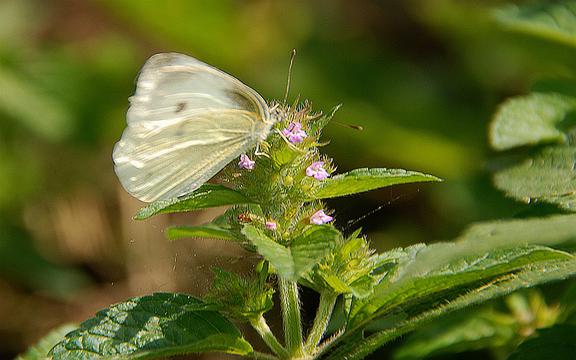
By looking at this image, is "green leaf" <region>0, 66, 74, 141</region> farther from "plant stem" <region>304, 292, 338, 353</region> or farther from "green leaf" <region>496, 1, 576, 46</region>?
"plant stem" <region>304, 292, 338, 353</region>

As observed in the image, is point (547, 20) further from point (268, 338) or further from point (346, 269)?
point (268, 338)

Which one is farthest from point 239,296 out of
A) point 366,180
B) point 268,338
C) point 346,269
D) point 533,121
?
point 533,121

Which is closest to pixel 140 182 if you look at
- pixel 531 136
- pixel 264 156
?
pixel 264 156

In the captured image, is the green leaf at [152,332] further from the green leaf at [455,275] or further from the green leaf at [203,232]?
the green leaf at [455,275]

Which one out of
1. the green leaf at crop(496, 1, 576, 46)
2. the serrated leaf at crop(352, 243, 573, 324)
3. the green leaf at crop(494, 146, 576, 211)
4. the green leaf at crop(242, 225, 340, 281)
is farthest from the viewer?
the green leaf at crop(496, 1, 576, 46)

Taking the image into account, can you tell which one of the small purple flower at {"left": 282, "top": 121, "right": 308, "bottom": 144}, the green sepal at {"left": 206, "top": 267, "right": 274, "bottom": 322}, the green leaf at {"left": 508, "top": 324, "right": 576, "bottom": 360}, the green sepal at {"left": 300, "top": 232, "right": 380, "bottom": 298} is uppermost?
the small purple flower at {"left": 282, "top": 121, "right": 308, "bottom": 144}

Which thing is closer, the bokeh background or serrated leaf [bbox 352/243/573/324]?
serrated leaf [bbox 352/243/573/324]

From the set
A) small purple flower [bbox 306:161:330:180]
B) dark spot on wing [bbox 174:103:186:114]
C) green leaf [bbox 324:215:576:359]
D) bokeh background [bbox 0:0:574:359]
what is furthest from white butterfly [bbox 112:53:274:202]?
bokeh background [bbox 0:0:574:359]
